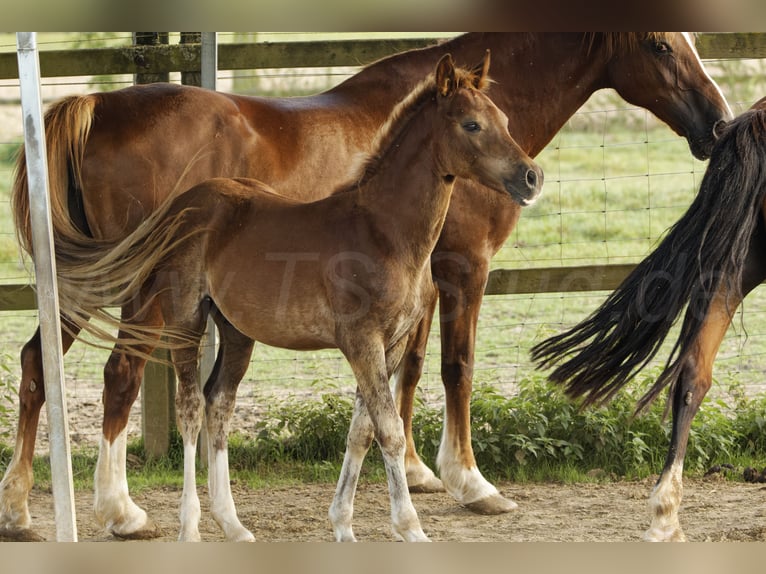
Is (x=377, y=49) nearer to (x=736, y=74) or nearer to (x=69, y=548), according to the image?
(x=69, y=548)

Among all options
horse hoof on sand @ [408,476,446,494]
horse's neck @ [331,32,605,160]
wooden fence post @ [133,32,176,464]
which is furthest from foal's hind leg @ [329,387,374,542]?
wooden fence post @ [133,32,176,464]

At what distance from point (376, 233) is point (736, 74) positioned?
9.57 m

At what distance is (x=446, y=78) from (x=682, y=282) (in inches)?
48.1

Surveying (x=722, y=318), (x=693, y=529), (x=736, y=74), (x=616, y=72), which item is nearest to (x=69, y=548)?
(x=722, y=318)

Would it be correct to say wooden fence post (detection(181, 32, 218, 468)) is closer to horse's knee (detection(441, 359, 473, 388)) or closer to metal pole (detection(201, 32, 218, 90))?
metal pole (detection(201, 32, 218, 90))

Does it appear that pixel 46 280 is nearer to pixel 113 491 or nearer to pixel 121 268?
pixel 121 268

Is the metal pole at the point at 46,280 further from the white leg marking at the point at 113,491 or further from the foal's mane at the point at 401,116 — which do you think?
the foal's mane at the point at 401,116

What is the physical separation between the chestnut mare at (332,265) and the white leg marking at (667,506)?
89 centimetres

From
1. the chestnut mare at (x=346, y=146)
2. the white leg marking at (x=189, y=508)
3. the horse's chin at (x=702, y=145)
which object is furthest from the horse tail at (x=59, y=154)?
the horse's chin at (x=702, y=145)

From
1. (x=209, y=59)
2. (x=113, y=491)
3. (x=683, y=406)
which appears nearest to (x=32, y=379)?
(x=113, y=491)

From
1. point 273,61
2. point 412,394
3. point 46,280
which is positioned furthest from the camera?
point 273,61

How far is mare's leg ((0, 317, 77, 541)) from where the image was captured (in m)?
3.95

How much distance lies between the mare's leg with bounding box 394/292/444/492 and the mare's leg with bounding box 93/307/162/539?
137cm

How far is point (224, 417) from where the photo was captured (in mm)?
3807
